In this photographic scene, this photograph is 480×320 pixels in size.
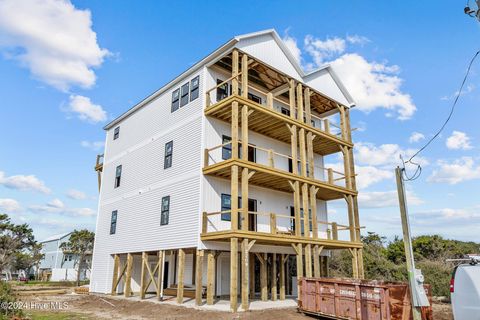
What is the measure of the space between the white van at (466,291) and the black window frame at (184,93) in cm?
1663

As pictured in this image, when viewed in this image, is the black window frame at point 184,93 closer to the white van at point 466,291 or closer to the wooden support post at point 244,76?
the wooden support post at point 244,76

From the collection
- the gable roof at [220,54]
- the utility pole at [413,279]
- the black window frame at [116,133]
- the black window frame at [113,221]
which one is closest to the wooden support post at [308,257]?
the utility pole at [413,279]

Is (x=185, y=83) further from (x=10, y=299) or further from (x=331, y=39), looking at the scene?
(x=10, y=299)

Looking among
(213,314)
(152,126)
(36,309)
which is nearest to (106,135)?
(152,126)

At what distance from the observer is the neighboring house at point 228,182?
57.7 feet

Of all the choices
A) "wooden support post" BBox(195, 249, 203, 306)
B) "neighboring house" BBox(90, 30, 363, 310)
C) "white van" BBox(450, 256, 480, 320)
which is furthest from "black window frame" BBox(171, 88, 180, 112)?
"white van" BBox(450, 256, 480, 320)

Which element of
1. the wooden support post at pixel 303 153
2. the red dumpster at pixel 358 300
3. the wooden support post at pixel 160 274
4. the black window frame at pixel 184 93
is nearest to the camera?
the red dumpster at pixel 358 300

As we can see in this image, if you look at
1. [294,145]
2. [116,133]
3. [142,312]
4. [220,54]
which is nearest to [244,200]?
[294,145]

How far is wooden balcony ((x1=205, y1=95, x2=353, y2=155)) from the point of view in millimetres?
18422

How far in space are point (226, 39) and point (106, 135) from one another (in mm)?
16035

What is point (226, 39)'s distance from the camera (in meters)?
18.7

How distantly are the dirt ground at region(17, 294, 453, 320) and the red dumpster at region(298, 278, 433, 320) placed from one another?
89cm

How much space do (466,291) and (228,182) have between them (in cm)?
1316

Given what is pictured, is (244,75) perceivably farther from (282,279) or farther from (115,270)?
(115,270)
